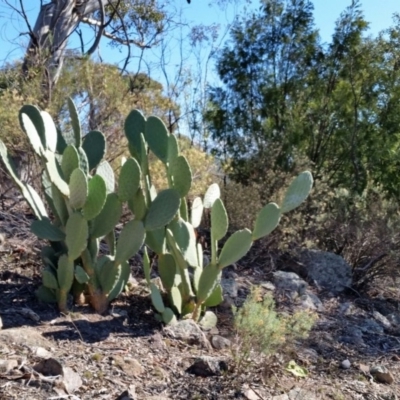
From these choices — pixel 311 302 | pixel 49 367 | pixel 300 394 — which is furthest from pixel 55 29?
pixel 300 394

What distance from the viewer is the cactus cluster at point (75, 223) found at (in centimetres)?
407

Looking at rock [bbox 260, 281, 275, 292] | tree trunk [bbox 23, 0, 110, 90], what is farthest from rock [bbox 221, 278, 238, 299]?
tree trunk [bbox 23, 0, 110, 90]

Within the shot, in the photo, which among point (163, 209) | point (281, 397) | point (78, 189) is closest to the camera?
point (281, 397)

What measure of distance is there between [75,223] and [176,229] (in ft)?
2.33

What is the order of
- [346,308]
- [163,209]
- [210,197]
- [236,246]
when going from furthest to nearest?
[346,308]
[210,197]
[236,246]
[163,209]

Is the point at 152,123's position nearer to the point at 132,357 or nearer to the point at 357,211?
the point at 132,357

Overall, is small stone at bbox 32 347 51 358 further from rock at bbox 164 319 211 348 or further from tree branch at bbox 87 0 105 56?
tree branch at bbox 87 0 105 56

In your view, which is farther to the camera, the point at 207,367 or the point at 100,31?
the point at 100,31

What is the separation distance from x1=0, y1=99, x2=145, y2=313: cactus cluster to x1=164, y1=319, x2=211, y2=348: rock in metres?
0.44

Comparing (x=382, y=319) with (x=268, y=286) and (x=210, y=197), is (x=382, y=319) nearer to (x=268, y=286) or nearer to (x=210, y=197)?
(x=268, y=286)

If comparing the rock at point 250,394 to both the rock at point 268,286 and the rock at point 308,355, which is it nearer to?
A: the rock at point 308,355

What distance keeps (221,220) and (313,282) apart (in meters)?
2.20

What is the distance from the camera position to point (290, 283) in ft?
19.4

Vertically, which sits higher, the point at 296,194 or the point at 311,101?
the point at 311,101
